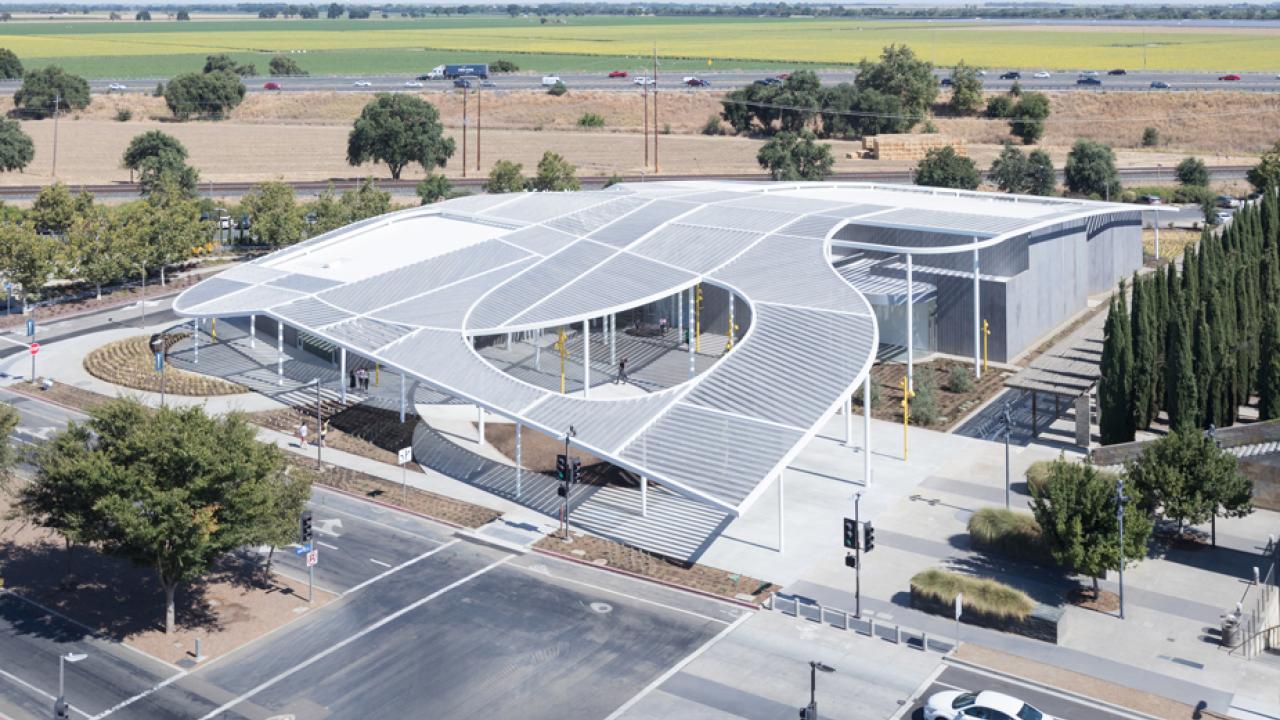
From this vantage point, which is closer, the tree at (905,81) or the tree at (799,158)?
the tree at (799,158)

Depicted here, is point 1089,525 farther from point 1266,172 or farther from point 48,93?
point 48,93

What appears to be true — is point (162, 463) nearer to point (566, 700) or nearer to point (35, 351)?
point (566, 700)

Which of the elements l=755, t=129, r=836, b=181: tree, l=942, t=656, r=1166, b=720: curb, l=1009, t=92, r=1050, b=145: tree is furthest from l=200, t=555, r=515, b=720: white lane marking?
l=1009, t=92, r=1050, b=145: tree

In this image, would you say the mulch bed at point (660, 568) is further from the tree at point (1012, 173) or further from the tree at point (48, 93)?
the tree at point (48, 93)

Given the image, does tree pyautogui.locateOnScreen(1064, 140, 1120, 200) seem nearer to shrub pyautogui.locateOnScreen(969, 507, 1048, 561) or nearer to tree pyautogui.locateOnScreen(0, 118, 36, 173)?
shrub pyautogui.locateOnScreen(969, 507, 1048, 561)

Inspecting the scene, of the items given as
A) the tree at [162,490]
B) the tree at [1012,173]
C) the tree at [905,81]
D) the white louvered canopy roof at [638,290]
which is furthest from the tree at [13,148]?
the tree at [162,490]

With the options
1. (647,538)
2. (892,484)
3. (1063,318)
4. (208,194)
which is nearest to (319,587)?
(647,538)
